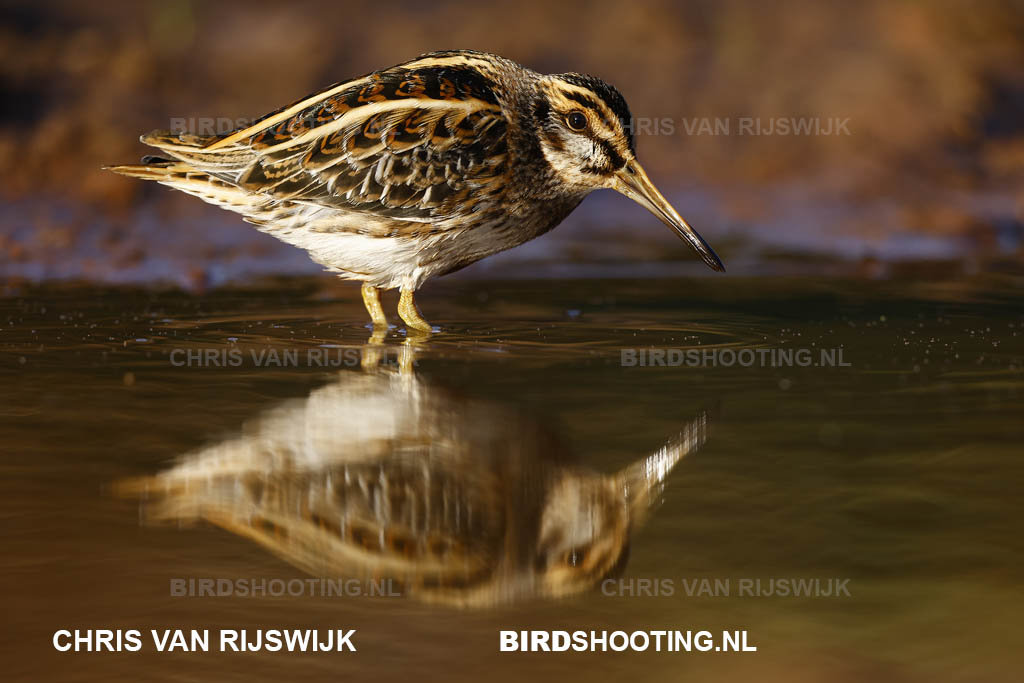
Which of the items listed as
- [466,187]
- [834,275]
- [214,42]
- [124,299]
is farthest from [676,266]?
[214,42]

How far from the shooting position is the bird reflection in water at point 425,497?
466cm

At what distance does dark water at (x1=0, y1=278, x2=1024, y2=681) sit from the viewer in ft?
13.3

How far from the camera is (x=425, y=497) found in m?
5.30

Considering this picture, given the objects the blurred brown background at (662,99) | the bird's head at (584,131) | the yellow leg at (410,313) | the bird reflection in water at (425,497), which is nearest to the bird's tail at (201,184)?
the yellow leg at (410,313)

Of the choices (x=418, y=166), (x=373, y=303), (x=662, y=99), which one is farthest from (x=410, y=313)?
(x=662, y=99)

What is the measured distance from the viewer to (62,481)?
5.49 metres

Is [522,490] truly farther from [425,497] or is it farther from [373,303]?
[373,303]

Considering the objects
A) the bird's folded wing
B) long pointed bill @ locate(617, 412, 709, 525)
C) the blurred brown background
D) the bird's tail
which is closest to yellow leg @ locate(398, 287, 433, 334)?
the bird's folded wing

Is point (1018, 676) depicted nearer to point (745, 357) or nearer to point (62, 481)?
point (62, 481)

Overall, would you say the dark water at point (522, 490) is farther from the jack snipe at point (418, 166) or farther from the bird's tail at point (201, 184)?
the bird's tail at point (201, 184)

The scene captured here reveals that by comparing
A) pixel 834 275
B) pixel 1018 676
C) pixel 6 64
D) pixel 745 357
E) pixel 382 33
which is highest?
pixel 382 33

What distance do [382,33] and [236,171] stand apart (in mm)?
7127

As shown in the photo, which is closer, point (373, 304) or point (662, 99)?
point (373, 304)

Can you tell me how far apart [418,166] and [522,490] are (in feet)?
11.9
